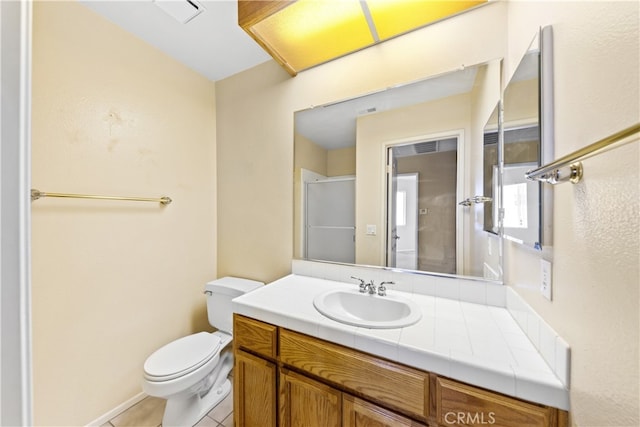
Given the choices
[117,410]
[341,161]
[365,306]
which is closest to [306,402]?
[365,306]

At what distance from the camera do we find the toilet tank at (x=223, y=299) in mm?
1739

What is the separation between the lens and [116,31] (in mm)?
1483

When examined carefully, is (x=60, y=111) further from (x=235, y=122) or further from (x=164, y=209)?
(x=235, y=122)

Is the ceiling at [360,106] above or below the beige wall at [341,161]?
above

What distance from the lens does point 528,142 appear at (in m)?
0.83

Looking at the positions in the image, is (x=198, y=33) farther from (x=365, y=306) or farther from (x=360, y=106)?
(x=365, y=306)

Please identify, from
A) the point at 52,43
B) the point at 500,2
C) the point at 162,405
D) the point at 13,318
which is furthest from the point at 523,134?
the point at 162,405

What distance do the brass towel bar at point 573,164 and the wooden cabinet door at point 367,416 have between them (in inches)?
34.0

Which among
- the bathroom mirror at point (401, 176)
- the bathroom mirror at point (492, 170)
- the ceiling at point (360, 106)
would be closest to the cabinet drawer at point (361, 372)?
the bathroom mirror at point (401, 176)

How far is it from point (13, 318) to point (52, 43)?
1682 mm

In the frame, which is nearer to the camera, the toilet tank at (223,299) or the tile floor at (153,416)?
the tile floor at (153,416)

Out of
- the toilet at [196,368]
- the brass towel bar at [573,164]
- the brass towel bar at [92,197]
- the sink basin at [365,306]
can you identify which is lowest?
the toilet at [196,368]

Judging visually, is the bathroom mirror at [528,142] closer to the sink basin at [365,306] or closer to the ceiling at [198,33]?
the sink basin at [365,306]

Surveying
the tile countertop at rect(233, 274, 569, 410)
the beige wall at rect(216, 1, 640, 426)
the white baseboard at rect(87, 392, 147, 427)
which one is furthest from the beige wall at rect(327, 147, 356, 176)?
the white baseboard at rect(87, 392, 147, 427)
